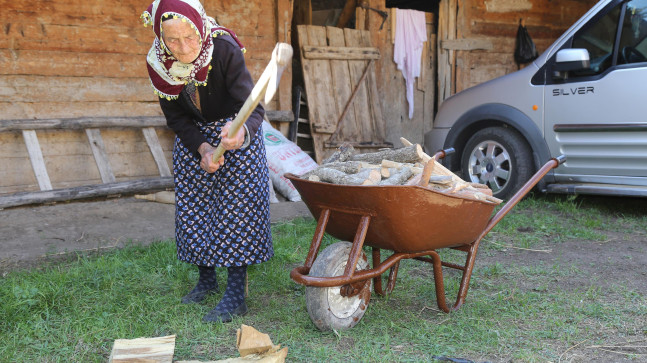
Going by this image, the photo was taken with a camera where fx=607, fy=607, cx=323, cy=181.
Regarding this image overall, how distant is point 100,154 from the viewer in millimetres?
5832

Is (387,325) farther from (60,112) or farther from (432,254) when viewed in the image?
(60,112)


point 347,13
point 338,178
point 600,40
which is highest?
point 347,13

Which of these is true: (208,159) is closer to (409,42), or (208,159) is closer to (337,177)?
(337,177)

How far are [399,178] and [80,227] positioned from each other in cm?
306

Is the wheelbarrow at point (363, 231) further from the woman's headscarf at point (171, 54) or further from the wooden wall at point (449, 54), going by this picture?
Answer: the wooden wall at point (449, 54)

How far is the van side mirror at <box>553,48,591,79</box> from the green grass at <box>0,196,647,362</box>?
186 centimetres

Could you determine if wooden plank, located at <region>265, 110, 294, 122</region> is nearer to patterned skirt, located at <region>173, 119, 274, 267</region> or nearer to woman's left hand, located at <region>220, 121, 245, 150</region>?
patterned skirt, located at <region>173, 119, 274, 267</region>

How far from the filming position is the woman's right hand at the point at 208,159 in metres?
2.84

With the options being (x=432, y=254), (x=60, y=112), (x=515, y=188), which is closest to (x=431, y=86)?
(x=515, y=188)

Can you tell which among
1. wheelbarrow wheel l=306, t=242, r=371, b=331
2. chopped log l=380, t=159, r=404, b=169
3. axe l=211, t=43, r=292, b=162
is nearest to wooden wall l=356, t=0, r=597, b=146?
chopped log l=380, t=159, r=404, b=169

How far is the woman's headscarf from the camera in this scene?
2.59m

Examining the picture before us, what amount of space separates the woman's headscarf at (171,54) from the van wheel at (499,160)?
12.2 feet

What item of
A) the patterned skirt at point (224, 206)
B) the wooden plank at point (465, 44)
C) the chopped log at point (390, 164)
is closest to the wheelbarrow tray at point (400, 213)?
the patterned skirt at point (224, 206)

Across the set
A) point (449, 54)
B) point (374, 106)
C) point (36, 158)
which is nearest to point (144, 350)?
point (36, 158)
